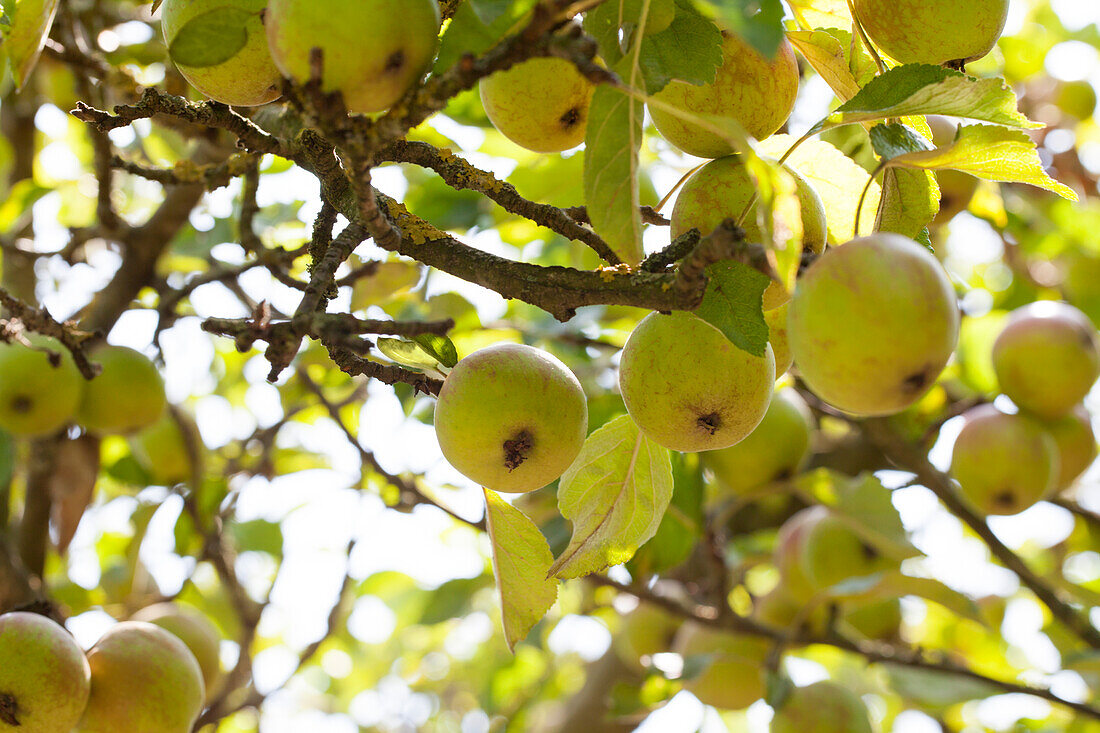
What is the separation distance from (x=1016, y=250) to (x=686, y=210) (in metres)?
3.10

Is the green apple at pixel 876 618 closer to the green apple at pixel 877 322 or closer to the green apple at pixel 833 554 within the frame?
the green apple at pixel 833 554

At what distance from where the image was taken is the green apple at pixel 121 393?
7.22ft

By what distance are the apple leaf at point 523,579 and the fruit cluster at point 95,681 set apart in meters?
0.67

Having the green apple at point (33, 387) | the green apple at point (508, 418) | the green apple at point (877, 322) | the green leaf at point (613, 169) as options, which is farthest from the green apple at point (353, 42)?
the green apple at point (33, 387)

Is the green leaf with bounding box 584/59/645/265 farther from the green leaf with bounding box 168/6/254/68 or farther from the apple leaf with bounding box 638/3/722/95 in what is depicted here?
the green leaf with bounding box 168/6/254/68

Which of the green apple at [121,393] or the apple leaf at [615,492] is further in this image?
the green apple at [121,393]

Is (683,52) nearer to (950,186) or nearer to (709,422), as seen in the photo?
(709,422)

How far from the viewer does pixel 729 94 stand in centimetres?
125

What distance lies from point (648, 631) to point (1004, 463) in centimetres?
137

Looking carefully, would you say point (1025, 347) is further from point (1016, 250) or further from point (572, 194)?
point (572, 194)

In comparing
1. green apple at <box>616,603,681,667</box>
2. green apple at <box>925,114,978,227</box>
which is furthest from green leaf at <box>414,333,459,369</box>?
green apple at <box>616,603,681,667</box>

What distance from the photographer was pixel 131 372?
7.33 feet

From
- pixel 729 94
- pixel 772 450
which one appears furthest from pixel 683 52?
pixel 772 450

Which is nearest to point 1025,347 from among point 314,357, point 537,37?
point 314,357
